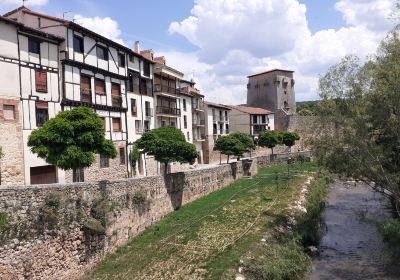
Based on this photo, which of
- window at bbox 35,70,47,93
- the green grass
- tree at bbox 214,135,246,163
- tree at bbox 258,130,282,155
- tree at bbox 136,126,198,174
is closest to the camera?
the green grass

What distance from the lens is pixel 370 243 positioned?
25250 millimetres

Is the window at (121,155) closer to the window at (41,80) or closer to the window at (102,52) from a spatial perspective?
the window at (102,52)

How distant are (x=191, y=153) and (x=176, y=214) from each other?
4832 millimetres

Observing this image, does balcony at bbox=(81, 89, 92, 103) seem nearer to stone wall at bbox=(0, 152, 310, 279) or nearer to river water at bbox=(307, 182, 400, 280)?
stone wall at bbox=(0, 152, 310, 279)

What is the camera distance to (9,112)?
2641cm

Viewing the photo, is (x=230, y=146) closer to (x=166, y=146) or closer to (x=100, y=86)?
(x=100, y=86)

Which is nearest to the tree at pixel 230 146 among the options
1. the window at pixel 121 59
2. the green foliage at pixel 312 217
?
the green foliage at pixel 312 217

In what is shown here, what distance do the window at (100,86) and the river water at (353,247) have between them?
20718 millimetres

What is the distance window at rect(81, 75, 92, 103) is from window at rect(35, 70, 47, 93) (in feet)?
12.9

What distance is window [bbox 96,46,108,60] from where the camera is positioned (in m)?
34.5

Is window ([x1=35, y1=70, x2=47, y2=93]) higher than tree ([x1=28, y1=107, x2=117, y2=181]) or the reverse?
higher

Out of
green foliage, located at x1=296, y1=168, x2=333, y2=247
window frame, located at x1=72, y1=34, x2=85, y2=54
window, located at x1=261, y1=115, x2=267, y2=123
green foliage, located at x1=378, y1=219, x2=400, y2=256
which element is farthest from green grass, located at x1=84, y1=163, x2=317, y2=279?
window, located at x1=261, y1=115, x2=267, y2=123

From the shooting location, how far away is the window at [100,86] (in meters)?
34.3

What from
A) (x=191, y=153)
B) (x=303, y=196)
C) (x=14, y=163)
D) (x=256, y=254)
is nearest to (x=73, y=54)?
(x=14, y=163)
